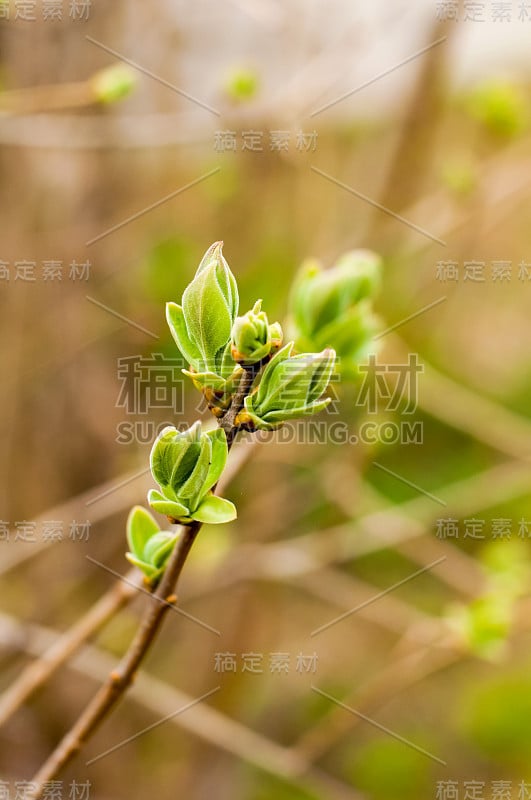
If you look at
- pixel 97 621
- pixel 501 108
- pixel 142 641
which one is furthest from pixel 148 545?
pixel 501 108

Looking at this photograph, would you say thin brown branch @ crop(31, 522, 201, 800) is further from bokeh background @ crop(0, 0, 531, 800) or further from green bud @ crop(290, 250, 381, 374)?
bokeh background @ crop(0, 0, 531, 800)

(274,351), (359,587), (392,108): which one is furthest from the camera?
(392,108)

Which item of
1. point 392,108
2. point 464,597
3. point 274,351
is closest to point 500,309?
point 392,108

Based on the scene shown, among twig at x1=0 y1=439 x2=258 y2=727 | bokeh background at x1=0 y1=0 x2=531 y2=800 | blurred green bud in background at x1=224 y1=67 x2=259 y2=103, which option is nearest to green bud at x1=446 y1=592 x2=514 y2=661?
bokeh background at x1=0 y1=0 x2=531 y2=800

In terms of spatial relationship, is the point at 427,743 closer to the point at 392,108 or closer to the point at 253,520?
the point at 253,520

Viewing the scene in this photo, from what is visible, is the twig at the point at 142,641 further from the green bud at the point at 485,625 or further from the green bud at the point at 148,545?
the green bud at the point at 485,625

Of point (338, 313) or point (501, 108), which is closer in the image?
point (338, 313)

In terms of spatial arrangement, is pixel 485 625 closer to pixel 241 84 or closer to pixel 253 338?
pixel 253 338
